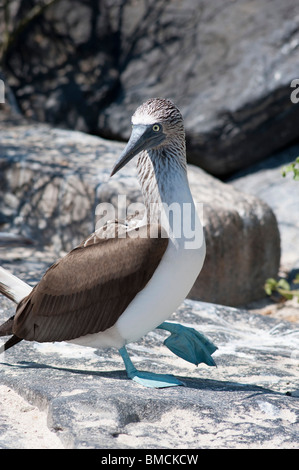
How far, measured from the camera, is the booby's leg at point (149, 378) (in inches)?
129

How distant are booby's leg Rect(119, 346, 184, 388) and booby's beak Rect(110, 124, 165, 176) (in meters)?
0.92

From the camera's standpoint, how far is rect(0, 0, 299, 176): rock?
806 cm

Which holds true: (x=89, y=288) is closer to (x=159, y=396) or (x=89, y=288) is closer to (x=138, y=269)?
(x=138, y=269)

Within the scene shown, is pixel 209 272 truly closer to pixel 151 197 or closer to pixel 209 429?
pixel 151 197

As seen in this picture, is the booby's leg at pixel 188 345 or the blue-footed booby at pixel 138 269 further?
the booby's leg at pixel 188 345

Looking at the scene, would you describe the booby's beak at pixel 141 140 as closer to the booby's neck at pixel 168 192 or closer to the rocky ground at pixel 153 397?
the booby's neck at pixel 168 192

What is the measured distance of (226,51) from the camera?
27.4ft

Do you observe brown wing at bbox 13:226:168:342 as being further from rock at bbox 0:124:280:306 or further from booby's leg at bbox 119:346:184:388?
rock at bbox 0:124:280:306

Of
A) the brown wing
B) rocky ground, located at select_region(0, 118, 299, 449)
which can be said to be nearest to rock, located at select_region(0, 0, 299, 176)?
rocky ground, located at select_region(0, 118, 299, 449)

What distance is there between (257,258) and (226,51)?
299 centimetres

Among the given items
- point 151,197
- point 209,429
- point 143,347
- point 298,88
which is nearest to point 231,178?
point 298,88

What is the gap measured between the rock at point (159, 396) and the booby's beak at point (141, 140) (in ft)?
3.45

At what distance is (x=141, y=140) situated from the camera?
10.6 feet

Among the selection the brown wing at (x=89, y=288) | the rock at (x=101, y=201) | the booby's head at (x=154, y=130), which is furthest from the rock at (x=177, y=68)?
the brown wing at (x=89, y=288)
